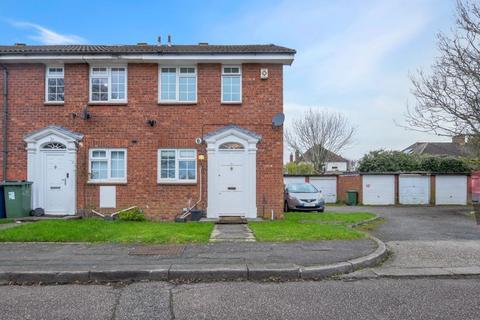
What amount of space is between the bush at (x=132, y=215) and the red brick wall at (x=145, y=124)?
12.2 inches

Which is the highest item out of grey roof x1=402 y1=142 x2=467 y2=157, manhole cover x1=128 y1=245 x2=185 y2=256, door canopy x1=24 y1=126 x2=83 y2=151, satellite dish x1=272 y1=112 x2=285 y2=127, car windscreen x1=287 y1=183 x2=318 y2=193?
grey roof x1=402 y1=142 x2=467 y2=157

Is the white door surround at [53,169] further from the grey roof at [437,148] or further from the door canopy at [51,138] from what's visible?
the grey roof at [437,148]

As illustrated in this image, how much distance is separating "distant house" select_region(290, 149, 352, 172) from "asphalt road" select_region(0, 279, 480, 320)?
40.0 meters

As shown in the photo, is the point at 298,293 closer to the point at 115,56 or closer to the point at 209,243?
the point at 209,243

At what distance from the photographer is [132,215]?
13562 millimetres

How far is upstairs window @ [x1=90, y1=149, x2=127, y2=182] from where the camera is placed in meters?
14.1

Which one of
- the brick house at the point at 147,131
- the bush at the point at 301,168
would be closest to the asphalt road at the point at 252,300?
the brick house at the point at 147,131

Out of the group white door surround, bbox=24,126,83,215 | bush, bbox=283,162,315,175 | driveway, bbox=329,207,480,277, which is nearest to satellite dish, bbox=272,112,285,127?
driveway, bbox=329,207,480,277

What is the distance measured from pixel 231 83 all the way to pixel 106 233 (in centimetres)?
694

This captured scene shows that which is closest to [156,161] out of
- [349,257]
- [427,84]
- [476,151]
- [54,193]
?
[54,193]

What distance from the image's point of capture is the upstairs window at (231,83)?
46.8 ft

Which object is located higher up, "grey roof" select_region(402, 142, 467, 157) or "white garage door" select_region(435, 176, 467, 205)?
"grey roof" select_region(402, 142, 467, 157)

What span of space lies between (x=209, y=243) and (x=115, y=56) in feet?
26.7

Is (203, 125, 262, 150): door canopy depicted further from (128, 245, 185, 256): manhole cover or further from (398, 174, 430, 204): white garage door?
(398, 174, 430, 204): white garage door
